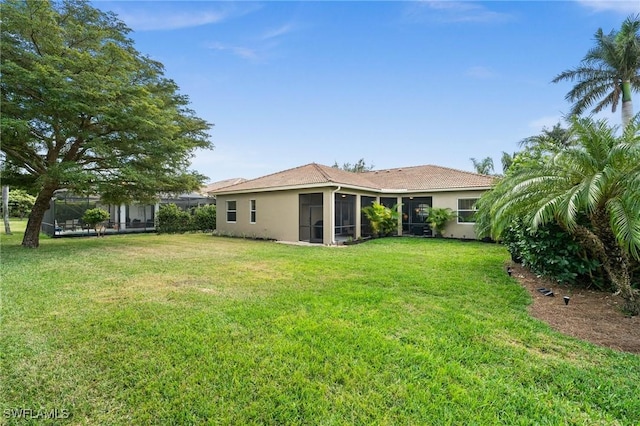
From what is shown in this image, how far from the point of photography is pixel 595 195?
4977mm

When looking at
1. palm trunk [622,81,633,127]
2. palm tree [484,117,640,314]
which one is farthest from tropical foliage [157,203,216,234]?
palm trunk [622,81,633,127]

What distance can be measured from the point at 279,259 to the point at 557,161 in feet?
25.3

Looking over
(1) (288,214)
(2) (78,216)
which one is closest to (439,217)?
(1) (288,214)

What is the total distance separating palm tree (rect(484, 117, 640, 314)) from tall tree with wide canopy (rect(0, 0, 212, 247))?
40.2ft

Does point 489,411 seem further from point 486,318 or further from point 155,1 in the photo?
point 155,1

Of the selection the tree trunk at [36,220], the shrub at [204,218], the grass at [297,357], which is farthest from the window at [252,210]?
the grass at [297,357]

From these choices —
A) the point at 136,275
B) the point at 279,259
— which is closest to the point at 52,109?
the point at 136,275

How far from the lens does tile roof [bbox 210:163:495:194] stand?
15227mm

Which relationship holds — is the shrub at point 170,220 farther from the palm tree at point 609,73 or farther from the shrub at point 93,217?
the palm tree at point 609,73

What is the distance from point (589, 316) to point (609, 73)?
21.5 meters

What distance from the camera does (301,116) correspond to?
21156 millimetres

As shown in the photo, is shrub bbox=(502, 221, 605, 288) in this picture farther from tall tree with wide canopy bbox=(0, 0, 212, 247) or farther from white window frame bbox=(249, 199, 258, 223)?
white window frame bbox=(249, 199, 258, 223)

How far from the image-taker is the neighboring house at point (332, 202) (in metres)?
15.0

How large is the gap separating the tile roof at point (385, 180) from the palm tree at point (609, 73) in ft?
24.0
